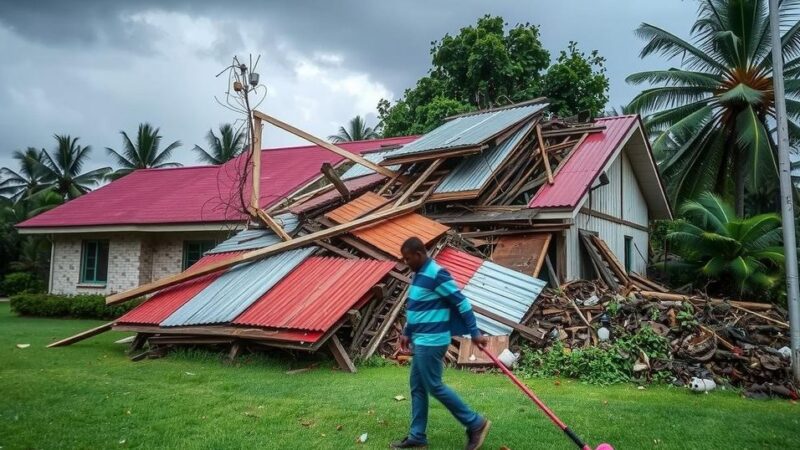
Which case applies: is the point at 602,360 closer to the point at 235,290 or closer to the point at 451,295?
the point at 451,295

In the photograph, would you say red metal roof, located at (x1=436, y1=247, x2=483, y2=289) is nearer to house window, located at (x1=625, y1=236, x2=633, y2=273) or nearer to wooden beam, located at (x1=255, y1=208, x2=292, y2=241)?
wooden beam, located at (x1=255, y1=208, x2=292, y2=241)

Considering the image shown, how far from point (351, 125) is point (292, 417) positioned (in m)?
35.8

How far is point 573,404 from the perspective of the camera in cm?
644

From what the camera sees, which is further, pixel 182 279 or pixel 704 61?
pixel 704 61

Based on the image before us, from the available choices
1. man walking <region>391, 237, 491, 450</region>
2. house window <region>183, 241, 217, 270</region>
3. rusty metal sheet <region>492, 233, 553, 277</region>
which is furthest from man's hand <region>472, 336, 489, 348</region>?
house window <region>183, 241, 217, 270</region>

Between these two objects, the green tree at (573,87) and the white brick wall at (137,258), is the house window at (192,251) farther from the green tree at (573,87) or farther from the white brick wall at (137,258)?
the green tree at (573,87)

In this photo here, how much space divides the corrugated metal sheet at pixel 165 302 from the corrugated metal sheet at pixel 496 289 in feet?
15.4

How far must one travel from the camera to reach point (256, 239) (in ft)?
41.8

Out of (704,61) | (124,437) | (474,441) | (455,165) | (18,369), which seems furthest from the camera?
Result: (704,61)

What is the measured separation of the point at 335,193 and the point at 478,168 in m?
4.04

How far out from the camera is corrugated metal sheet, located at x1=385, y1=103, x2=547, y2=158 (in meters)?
13.7

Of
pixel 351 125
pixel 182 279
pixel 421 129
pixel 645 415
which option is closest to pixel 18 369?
pixel 182 279

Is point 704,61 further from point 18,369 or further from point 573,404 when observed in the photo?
point 18,369

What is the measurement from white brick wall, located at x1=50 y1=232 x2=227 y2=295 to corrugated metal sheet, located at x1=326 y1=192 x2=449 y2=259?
691cm
